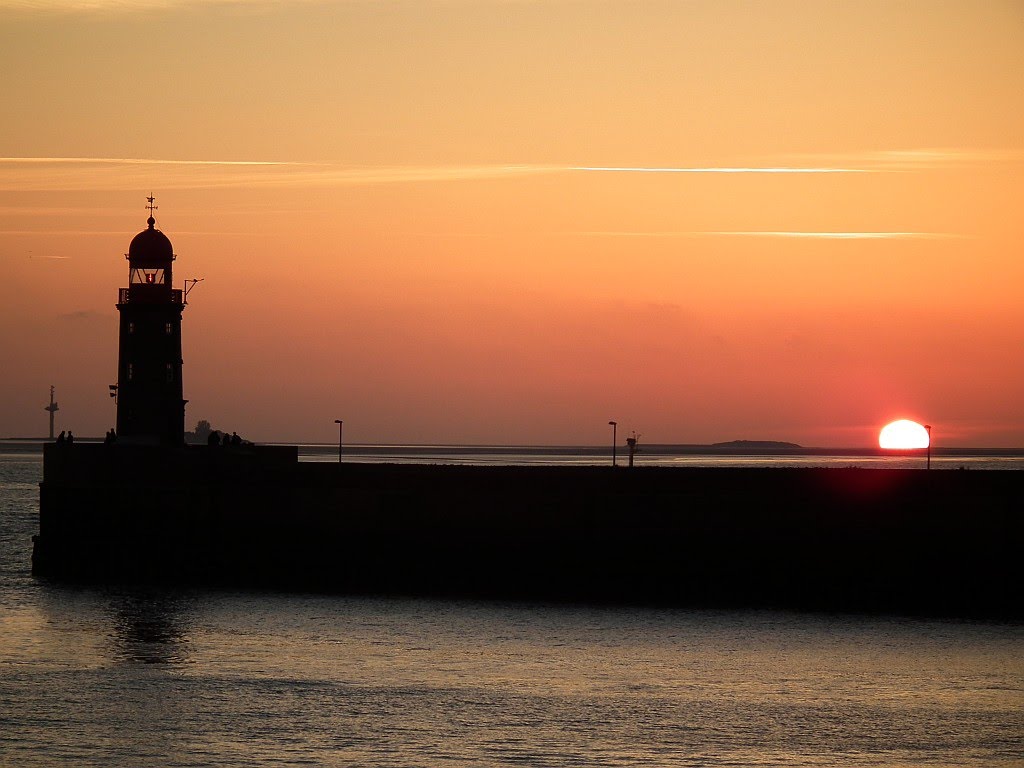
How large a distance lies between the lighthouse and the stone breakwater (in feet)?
10.5

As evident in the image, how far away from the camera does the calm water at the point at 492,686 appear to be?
30656 mm

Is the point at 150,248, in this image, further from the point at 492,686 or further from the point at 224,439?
the point at 492,686

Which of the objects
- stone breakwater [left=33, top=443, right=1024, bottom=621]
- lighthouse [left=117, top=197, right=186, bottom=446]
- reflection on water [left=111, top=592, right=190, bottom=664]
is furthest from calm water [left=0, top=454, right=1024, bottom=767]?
lighthouse [left=117, top=197, right=186, bottom=446]

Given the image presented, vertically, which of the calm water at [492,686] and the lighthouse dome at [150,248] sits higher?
the lighthouse dome at [150,248]

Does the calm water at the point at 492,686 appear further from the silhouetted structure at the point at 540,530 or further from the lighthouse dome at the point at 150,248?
the lighthouse dome at the point at 150,248

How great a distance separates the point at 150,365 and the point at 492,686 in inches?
1219

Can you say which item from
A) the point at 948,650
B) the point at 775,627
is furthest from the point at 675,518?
the point at 948,650

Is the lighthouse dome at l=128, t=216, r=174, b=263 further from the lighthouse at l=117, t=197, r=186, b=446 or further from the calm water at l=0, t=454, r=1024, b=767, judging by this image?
the calm water at l=0, t=454, r=1024, b=767

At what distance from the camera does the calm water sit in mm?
30656

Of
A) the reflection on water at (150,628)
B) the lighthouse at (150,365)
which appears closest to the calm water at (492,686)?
the reflection on water at (150,628)

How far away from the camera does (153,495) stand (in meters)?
58.0

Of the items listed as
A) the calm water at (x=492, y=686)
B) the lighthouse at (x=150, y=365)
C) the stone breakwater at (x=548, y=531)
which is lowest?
the calm water at (x=492, y=686)

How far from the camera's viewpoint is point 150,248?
64.6 metres

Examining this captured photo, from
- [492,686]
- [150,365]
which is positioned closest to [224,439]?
[150,365]
